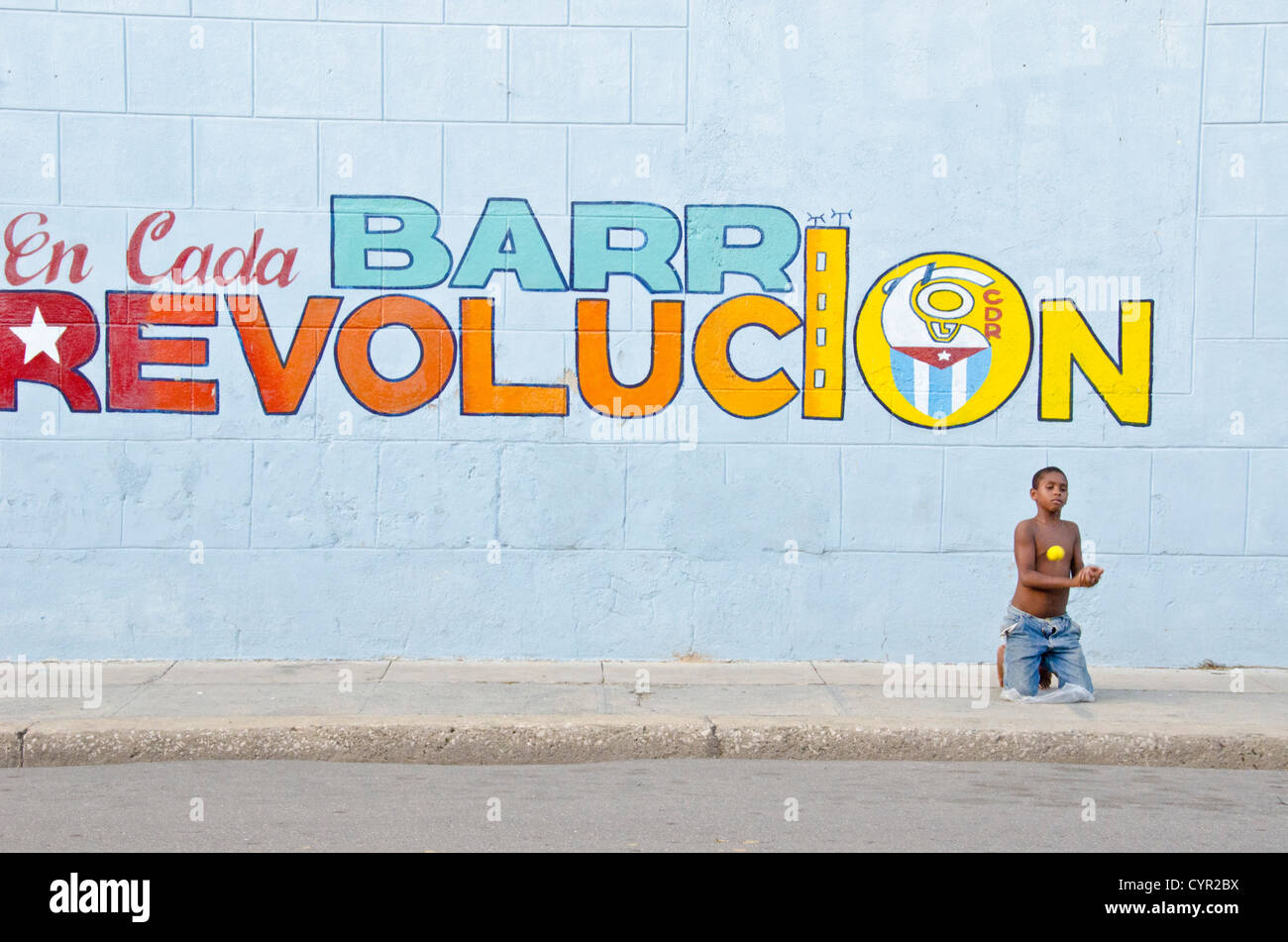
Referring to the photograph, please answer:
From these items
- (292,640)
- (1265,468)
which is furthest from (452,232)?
(1265,468)

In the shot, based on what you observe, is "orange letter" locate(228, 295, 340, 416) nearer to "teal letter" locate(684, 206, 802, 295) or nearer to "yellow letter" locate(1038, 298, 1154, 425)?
"teal letter" locate(684, 206, 802, 295)

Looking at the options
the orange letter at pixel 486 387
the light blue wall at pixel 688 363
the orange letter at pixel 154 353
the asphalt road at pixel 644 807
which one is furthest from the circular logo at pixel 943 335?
the orange letter at pixel 154 353

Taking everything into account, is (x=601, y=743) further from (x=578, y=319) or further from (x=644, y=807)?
(x=578, y=319)

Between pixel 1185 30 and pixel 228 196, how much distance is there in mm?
5662

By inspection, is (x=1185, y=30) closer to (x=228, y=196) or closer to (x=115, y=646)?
(x=228, y=196)

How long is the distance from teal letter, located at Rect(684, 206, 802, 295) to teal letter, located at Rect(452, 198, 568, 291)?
2.72 ft

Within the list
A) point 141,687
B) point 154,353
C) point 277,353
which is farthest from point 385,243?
point 141,687

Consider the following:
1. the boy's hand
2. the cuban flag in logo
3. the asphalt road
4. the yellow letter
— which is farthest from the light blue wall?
the asphalt road

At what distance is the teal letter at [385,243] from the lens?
7.74 m

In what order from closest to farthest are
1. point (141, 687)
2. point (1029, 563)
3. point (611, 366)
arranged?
point (1029, 563) < point (141, 687) < point (611, 366)

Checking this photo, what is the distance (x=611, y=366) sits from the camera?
7828 mm

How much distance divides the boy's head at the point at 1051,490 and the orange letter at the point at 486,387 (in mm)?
2726

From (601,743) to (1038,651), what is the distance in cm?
236

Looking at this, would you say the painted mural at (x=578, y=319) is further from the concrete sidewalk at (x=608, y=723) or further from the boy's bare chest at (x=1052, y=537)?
the concrete sidewalk at (x=608, y=723)
